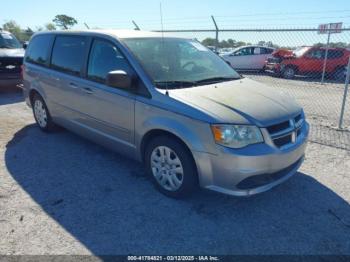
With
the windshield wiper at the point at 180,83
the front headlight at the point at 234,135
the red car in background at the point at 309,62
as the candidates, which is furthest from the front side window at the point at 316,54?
the front headlight at the point at 234,135

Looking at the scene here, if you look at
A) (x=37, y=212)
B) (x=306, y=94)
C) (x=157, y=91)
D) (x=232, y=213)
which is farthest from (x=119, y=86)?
(x=306, y=94)

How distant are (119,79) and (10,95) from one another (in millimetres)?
6999

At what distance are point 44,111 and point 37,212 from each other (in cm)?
264

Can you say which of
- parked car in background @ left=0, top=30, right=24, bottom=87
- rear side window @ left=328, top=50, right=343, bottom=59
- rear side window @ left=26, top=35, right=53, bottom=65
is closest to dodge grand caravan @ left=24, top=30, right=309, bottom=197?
rear side window @ left=26, top=35, right=53, bottom=65

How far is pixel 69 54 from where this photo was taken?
178 inches

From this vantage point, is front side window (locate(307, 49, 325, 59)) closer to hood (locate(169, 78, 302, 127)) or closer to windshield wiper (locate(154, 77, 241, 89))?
hood (locate(169, 78, 302, 127))

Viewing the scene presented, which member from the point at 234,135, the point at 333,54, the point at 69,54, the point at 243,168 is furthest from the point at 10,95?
the point at 333,54

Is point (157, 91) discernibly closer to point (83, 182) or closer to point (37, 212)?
point (83, 182)

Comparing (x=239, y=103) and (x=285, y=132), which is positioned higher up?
(x=239, y=103)

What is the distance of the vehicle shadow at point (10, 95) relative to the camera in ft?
26.4

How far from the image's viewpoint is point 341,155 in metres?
4.67

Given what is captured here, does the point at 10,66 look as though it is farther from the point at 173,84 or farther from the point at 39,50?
the point at 173,84

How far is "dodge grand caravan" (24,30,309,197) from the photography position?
2.88m

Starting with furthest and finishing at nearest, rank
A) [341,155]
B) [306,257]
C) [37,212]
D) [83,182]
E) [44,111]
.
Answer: [44,111], [341,155], [83,182], [37,212], [306,257]
